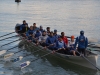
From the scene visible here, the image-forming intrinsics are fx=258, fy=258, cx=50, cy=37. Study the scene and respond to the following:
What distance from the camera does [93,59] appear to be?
14.2 meters

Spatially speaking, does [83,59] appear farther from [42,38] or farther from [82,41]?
[42,38]

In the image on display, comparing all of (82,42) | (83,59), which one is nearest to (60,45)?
(82,42)

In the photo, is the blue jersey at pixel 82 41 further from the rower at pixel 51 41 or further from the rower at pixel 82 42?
the rower at pixel 51 41

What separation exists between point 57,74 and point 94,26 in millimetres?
18210

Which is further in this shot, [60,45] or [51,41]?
[51,41]

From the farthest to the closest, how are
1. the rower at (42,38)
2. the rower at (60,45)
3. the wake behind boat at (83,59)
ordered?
the rower at (42,38), the rower at (60,45), the wake behind boat at (83,59)

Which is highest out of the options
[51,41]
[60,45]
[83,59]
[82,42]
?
[82,42]

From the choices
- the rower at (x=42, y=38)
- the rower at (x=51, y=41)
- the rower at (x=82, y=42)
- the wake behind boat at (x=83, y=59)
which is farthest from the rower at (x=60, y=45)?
the rower at (x=42, y=38)

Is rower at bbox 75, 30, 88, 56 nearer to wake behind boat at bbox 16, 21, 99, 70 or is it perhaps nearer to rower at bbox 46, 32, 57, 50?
wake behind boat at bbox 16, 21, 99, 70

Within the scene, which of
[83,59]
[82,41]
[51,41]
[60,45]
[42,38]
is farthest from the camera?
[42,38]

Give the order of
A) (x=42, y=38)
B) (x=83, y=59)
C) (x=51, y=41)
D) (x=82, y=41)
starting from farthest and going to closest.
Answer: (x=42, y=38), (x=51, y=41), (x=82, y=41), (x=83, y=59)

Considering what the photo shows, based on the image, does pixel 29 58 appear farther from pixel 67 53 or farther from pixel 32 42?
pixel 67 53

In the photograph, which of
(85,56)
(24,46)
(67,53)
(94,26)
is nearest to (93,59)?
(85,56)

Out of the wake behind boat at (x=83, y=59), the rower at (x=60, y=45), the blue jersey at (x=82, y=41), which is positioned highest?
the blue jersey at (x=82, y=41)
